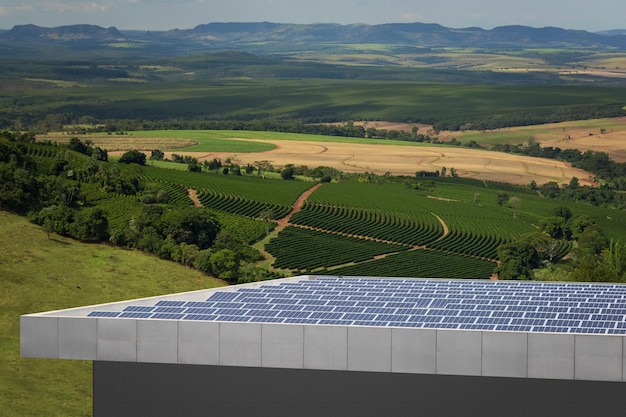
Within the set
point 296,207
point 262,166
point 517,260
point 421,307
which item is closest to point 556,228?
point 517,260

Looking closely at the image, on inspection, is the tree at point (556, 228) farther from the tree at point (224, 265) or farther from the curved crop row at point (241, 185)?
the tree at point (224, 265)

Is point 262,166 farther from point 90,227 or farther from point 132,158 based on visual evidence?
point 90,227

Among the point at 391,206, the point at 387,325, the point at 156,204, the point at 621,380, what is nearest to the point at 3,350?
the point at 387,325

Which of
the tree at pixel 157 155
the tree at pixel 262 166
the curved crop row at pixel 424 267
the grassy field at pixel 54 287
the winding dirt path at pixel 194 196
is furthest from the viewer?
the tree at pixel 157 155

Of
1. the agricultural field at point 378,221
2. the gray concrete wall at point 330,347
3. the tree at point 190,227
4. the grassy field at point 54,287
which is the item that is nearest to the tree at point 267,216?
the agricultural field at point 378,221

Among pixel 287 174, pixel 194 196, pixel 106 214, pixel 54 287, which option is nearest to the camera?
pixel 54 287

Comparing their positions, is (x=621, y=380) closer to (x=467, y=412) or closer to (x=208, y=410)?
(x=467, y=412)
